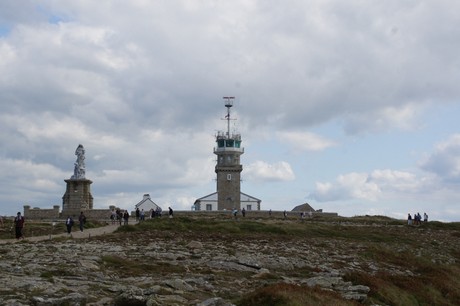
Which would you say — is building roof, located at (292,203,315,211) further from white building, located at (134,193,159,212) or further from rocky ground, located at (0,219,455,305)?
rocky ground, located at (0,219,455,305)

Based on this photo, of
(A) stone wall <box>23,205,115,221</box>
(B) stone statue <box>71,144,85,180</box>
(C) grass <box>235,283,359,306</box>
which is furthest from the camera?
(B) stone statue <box>71,144,85,180</box>

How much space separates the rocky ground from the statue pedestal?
3457 cm

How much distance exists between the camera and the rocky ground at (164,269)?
16.1 m

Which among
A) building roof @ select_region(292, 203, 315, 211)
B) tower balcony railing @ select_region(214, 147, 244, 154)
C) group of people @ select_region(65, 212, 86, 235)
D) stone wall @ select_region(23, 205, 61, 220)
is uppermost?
tower balcony railing @ select_region(214, 147, 244, 154)

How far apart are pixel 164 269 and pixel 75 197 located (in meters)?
50.2

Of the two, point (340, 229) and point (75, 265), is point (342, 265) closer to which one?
point (75, 265)

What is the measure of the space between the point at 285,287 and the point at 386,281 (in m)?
8.07

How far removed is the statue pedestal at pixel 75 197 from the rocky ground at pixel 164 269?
113ft

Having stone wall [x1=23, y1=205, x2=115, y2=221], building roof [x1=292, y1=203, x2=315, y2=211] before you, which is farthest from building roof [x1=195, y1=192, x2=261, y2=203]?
stone wall [x1=23, y1=205, x2=115, y2=221]

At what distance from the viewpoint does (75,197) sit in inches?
2788

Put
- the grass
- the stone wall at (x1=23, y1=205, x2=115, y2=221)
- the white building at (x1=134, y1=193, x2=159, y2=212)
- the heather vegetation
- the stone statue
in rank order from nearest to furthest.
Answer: the grass, the heather vegetation, the stone wall at (x1=23, y1=205, x2=115, y2=221), the stone statue, the white building at (x1=134, y1=193, x2=159, y2=212)

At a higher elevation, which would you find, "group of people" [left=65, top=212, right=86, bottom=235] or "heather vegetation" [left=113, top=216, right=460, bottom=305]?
"group of people" [left=65, top=212, right=86, bottom=235]

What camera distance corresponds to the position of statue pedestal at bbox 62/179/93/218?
70.1 meters

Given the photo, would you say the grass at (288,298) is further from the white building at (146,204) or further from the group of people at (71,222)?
the white building at (146,204)
